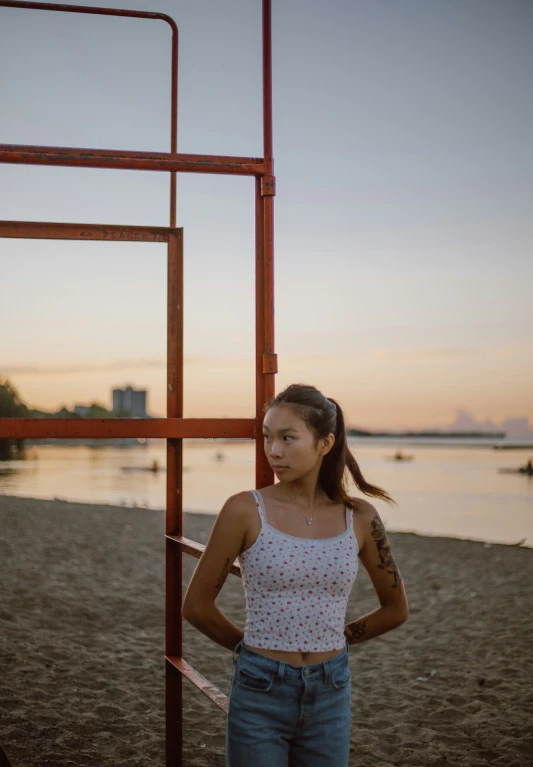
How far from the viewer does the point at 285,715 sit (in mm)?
2000

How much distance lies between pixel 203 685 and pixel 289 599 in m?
0.92

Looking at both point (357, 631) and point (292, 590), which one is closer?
point (292, 590)

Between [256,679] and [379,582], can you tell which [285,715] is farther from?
[379,582]

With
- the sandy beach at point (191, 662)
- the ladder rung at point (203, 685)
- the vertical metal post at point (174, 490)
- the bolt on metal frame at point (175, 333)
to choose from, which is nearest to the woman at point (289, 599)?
the ladder rung at point (203, 685)

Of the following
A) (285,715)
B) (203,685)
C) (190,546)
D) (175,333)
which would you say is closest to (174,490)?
(190,546)

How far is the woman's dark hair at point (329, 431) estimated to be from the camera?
2219 millimetres

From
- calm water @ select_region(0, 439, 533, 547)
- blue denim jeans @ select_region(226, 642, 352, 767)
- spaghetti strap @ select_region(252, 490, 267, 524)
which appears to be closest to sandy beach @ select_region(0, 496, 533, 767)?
calm water @ select_region(0, 439, 533, 547)

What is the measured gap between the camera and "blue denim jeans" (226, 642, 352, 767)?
1986 mm

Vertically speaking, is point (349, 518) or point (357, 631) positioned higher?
point (349, 518)

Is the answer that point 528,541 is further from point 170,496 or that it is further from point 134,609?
point 170,496

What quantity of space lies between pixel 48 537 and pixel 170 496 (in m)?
9.85

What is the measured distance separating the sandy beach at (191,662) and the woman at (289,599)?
2756mm

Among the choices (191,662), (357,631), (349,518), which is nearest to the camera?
(349,518)

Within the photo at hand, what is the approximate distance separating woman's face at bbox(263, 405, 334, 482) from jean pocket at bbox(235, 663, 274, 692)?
0.51 meters
